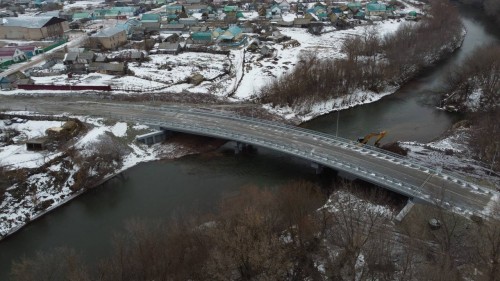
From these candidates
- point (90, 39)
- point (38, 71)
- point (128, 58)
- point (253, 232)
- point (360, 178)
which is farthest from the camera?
point (90, 39)

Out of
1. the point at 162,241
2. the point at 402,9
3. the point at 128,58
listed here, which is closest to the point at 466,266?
the point at 162,241

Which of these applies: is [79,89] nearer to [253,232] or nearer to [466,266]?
[253,232]

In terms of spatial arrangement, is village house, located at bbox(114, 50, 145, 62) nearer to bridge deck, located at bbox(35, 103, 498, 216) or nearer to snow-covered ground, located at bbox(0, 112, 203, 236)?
bridge deck, located at bbox(35, 103, 498, 216)

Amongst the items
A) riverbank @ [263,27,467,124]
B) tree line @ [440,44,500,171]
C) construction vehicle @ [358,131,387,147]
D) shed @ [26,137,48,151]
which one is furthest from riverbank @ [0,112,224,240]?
tree line @ [440,44,500,171]

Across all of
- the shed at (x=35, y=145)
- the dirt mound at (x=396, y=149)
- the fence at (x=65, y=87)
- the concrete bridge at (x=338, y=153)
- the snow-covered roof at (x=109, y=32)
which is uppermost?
the snow-covered roof at (x=109, y=32)

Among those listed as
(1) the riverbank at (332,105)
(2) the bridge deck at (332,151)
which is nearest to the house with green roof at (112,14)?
(2) the bridge deck at (332,151)

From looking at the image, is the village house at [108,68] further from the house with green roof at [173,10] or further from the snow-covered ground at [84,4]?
the snow-covered ground at [84,4]
